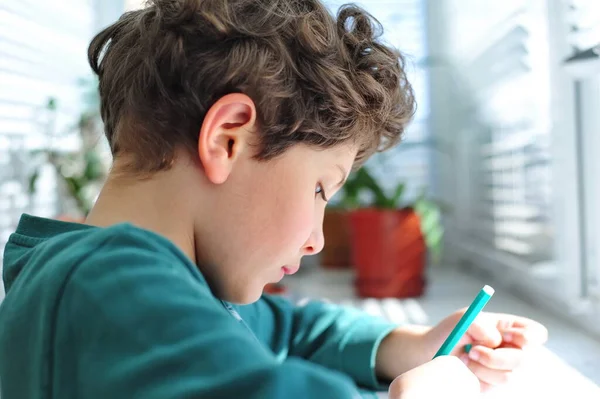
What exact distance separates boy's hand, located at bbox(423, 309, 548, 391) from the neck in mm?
315

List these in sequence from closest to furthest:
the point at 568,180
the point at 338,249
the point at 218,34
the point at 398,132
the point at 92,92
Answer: the point at 218,34, the point at 398,132, the point at 568,180, the point at 92,92, the point at 338,249

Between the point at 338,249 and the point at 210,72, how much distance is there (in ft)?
4.20

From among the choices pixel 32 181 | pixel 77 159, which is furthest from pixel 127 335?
pixel 77 159

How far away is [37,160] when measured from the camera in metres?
1.25

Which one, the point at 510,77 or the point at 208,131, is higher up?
the point at 510,77

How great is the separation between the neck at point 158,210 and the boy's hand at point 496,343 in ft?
1.03

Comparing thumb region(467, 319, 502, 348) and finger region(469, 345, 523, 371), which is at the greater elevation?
thumb region(467, 319, 502, 348)

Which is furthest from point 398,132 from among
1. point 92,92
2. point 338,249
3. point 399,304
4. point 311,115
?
point 338,249

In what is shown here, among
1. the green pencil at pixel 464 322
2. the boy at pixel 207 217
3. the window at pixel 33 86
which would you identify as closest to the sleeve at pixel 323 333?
the boy at pixel 207 217

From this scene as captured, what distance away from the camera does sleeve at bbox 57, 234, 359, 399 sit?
15.1 inches

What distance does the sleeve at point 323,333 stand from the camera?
0.77m

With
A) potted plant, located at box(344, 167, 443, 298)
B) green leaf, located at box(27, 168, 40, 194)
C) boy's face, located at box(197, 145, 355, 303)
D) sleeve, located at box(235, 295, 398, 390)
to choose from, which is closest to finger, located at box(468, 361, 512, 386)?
sleeve, located at box(235, 295, 398, 390)

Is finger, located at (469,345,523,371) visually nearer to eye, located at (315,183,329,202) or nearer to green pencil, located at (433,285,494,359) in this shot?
green pencil, located at (433,285,494,359)

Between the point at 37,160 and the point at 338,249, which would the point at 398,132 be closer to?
the point at 37,160
